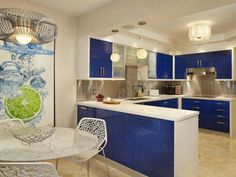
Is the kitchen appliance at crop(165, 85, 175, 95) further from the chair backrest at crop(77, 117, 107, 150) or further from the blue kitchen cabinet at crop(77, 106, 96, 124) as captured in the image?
the chair backrest at crop(77, 117, 107, 150)

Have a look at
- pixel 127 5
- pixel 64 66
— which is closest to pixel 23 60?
pixel 64 66

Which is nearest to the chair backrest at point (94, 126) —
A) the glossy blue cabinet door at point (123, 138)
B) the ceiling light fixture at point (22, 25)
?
the glossy blue cabinet door at point (123, 138)

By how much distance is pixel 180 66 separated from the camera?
19.1 ft

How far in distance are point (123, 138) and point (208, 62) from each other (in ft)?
12.2

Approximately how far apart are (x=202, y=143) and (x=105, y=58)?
8.95 ft

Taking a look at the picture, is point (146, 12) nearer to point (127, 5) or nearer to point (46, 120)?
point (127, 5)

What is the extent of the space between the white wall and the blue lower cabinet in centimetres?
82

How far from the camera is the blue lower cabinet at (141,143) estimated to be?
88.7 inches

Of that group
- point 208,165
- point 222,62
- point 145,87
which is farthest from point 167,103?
point 208,165

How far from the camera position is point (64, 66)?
11.7 feet

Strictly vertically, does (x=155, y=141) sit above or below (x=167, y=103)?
below

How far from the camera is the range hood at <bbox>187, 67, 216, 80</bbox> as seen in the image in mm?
5262

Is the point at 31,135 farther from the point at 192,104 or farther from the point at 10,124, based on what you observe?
the point at 192,104

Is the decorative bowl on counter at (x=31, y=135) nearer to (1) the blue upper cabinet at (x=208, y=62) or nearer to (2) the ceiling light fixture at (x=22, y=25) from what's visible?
(2) the ceiling light fixture at (x=22, y=25)
